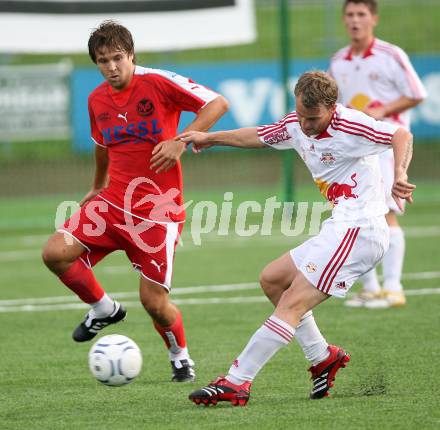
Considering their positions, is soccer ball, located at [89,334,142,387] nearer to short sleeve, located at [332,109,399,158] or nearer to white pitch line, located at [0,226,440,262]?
short sleeve, located at [332,109,399,158]

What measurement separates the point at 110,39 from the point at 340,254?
6.14 feet

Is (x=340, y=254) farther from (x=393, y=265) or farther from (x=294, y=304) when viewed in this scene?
(x=393, y=265)

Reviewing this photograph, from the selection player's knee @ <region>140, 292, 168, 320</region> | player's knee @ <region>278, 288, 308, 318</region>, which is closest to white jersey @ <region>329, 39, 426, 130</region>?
player's knee @ <region>140, 292, 168, 320</region>

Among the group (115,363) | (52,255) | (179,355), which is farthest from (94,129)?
(115,363)

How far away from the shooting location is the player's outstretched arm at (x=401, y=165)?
5602 mm

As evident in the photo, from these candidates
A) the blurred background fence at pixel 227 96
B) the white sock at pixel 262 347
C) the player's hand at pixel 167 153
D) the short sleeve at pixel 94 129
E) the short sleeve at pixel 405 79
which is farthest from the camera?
the blurred background fence at pixel 227 96

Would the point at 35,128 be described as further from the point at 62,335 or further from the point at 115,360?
the point at 115,360

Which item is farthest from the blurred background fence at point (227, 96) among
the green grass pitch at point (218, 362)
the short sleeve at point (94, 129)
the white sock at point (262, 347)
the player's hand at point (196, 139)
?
the white sock at point (262, 347)

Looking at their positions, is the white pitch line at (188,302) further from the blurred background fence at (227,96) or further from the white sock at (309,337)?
the blurred background fence at (227,96)

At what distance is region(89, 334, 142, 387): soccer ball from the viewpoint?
6.00 m

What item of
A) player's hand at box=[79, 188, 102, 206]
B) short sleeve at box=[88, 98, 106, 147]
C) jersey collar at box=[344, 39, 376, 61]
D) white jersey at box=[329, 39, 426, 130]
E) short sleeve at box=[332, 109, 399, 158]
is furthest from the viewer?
jersey collar at box=[344, 39, 376, 61]

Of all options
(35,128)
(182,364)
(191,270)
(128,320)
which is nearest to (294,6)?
(35,128)

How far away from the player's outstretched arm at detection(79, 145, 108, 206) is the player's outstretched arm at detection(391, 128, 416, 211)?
2.03 m

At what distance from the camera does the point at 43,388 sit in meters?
6.39
